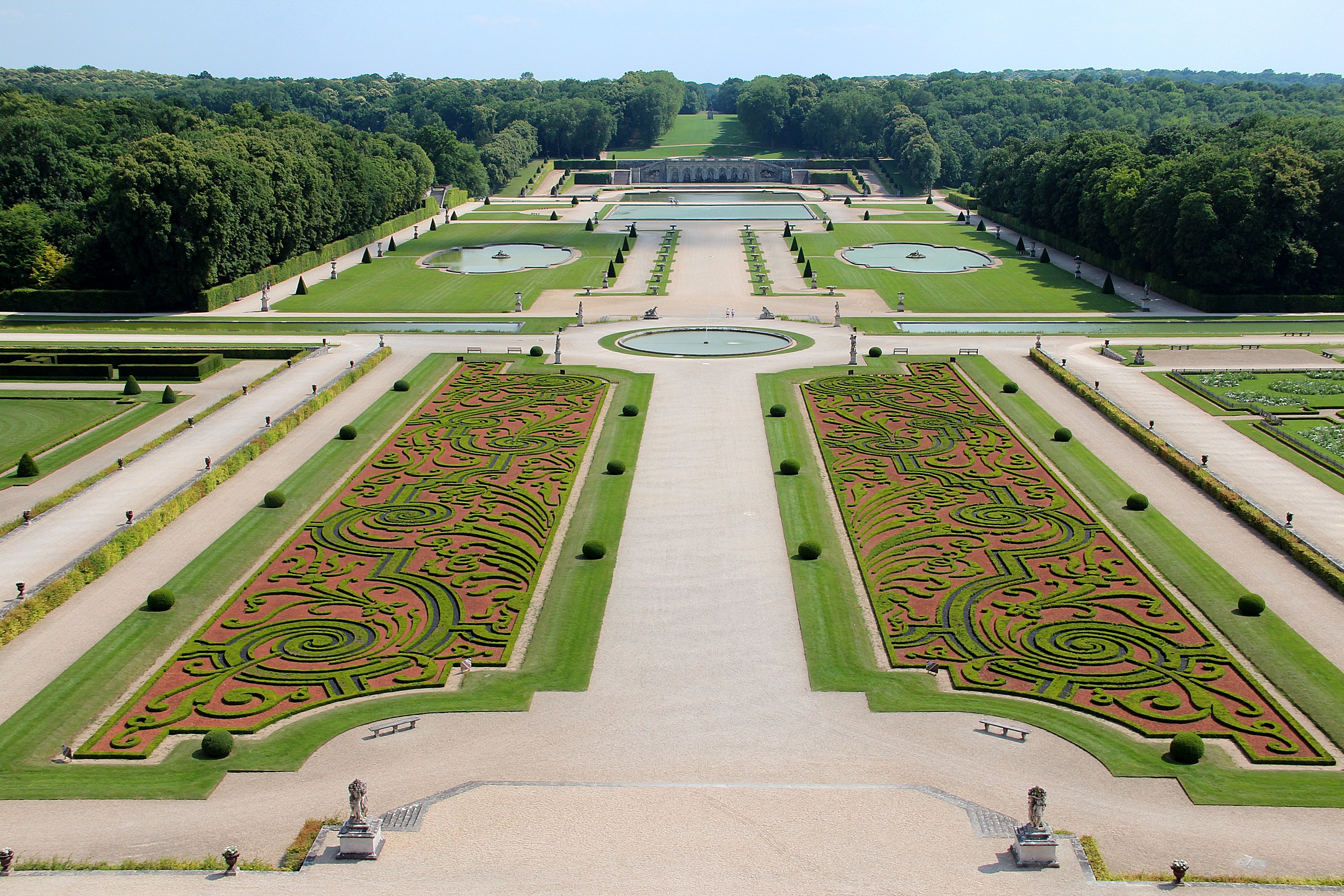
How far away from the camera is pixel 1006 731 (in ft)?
82.4

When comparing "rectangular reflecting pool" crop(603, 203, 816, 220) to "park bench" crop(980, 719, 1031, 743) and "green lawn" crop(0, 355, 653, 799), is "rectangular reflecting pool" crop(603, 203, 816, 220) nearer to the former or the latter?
"green lawn" crop(0, 355, 653, 799)

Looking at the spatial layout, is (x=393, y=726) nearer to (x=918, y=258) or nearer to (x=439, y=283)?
Result: (x=439, y=283)

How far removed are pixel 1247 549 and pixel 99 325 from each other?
2492 inches

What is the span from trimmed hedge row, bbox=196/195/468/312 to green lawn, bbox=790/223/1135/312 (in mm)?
38788

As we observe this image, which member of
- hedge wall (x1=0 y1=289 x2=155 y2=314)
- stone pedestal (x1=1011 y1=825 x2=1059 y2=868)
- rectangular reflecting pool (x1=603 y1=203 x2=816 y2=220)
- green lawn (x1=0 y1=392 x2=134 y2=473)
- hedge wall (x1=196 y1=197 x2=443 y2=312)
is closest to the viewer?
stone pedestal (x1=1011 y1=825 x2=1059 y2=868)

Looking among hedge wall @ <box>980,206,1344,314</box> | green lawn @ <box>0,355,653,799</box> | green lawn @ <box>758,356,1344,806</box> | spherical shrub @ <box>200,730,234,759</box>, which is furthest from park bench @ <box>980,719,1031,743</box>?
hedge wall @ <box>980,206,1344,314</box>

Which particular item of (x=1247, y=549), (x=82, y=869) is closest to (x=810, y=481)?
(x=1247, y=549)

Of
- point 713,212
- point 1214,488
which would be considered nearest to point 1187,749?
point 1214,488

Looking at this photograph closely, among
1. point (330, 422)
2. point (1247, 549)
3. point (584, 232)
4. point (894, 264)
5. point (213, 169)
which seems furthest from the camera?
point (584, 232)

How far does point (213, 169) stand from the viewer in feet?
251

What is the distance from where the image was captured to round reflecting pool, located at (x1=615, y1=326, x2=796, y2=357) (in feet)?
205

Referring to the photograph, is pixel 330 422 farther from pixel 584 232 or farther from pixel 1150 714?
pixel 584 232

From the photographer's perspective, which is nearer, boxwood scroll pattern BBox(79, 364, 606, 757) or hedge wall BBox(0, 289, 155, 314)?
boxwood scroll pattern BBox(79, 364, 606, 757)

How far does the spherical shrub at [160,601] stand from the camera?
3075 centimetres
